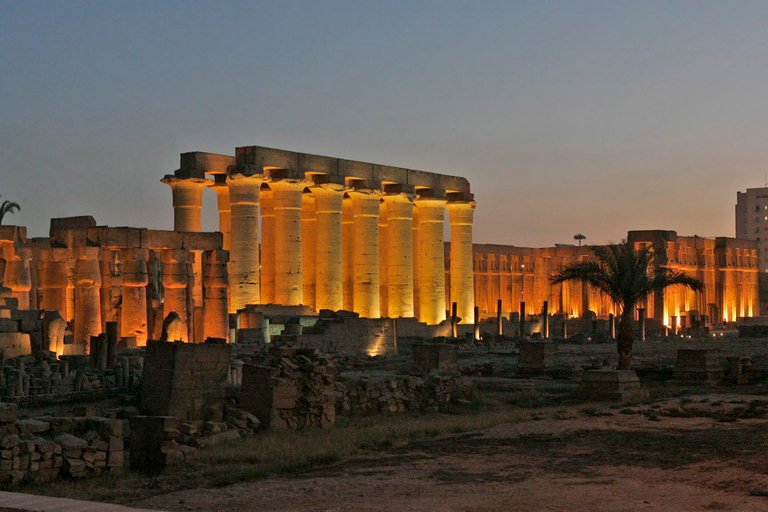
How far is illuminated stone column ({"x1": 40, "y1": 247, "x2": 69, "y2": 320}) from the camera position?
32281 millimetres

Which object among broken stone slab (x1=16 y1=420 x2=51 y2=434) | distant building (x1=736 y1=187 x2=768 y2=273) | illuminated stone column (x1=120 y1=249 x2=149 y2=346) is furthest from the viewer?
distant building (x1=736 y1=187 x2=768 y2=273)

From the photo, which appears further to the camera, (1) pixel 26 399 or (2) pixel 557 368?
(2) pixel 557 368

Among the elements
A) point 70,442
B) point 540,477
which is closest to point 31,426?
point 70,442

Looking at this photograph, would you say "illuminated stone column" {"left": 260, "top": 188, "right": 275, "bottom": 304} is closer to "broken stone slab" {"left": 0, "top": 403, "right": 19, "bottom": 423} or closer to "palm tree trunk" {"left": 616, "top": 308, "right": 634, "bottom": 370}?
"palm tree trunk" {"left": 616, "top": 308, "right": 634, "bottom": 370}

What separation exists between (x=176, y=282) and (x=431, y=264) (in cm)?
2039

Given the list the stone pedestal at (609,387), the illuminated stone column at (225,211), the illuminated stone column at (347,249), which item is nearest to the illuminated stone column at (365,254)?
the illuminated stone column at (347,249)

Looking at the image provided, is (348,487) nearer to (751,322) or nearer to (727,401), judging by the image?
(727,401)

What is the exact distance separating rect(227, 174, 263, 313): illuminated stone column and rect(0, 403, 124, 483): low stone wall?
86.3 ft

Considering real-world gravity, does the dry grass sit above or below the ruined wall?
below

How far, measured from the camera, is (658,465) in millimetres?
12773

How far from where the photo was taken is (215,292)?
116 ft

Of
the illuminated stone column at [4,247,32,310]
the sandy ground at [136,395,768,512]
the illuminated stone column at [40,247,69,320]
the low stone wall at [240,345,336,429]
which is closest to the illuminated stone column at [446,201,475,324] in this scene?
the illuminated stone column at [40,247,69,320]

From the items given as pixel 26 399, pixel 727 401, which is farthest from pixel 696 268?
pixel 26 399

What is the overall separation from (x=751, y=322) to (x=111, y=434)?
214ft
